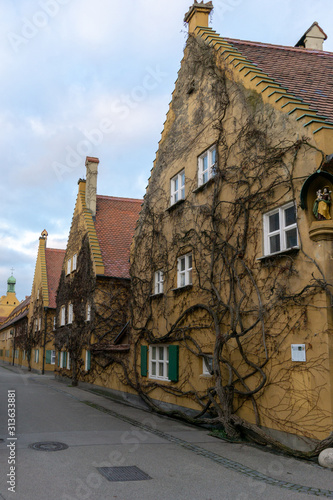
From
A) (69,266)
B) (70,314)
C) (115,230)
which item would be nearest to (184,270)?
(115,230)

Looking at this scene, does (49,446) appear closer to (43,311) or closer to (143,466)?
(143,466)

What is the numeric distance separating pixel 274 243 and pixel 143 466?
17.7 feet

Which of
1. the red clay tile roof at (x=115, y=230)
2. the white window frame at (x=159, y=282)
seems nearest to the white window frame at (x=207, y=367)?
the white window frame at (x=159, y=282)

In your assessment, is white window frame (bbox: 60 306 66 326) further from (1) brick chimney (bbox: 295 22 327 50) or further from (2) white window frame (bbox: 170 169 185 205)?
(1) brick chimney (bbox: 295 22 327 50)

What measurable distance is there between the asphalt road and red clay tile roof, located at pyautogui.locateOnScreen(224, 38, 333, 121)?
7061mm

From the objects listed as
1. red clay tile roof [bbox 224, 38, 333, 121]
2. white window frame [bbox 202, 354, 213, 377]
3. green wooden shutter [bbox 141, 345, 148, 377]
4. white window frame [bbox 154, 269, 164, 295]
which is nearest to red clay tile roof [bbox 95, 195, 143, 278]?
white window frame [bbox 154, 269, 164, 295]

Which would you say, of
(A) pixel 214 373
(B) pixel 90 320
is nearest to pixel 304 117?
(A) pixel 214 373

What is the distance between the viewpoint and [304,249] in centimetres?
974

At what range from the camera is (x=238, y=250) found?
1207 cm

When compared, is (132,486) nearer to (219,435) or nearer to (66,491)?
(66,491)

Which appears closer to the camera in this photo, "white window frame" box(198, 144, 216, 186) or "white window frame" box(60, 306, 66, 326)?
"white window frame" box(198, 144, 216, 186)

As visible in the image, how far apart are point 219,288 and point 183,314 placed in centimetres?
217

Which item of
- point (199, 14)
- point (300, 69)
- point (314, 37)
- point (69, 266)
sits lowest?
point (69, 266)

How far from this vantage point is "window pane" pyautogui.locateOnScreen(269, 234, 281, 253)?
35.7ft
